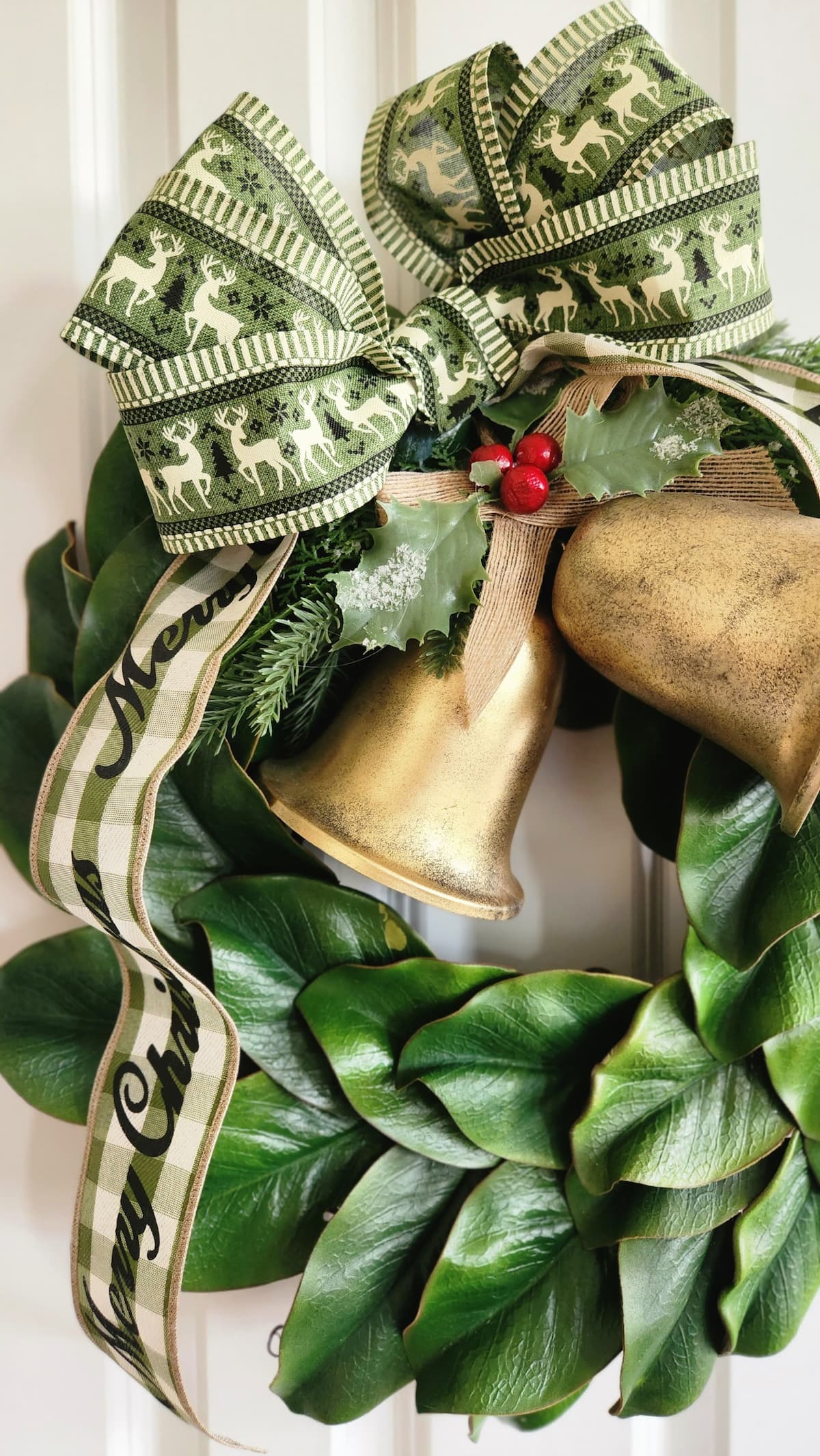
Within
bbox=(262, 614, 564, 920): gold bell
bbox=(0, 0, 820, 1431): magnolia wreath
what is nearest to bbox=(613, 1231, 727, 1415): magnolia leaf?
bbox=(0, 0, 820, 1431): magnolia wreath

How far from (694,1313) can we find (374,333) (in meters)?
0.58

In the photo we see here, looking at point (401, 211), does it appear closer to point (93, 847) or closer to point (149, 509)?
point (149, 509)

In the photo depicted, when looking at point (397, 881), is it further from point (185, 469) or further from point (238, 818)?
point (185, 469)

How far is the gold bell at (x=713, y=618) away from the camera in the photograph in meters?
0.40

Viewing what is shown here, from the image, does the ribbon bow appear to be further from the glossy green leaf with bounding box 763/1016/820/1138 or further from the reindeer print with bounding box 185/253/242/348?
the glossy green leaf with bounding box 763/1016/820/1138

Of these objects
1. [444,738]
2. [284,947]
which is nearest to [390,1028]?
[284,947]

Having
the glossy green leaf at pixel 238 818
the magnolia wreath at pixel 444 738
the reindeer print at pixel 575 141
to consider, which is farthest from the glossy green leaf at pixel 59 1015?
the reindeer print at pixel 575 141

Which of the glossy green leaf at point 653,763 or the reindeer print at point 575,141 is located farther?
the glossy green leaf at point 653,763

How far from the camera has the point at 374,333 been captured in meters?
0.49

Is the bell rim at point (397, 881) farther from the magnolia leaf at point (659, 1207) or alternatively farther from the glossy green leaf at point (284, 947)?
the magnolia leaf at point (659, 1207)

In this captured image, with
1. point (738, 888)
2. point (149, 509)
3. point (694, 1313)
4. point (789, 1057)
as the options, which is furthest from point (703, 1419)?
point (149, 509)

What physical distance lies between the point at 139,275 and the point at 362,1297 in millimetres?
565

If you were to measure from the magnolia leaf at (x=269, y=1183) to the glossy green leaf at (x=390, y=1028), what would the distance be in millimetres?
43

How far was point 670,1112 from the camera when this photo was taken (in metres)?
0.52
